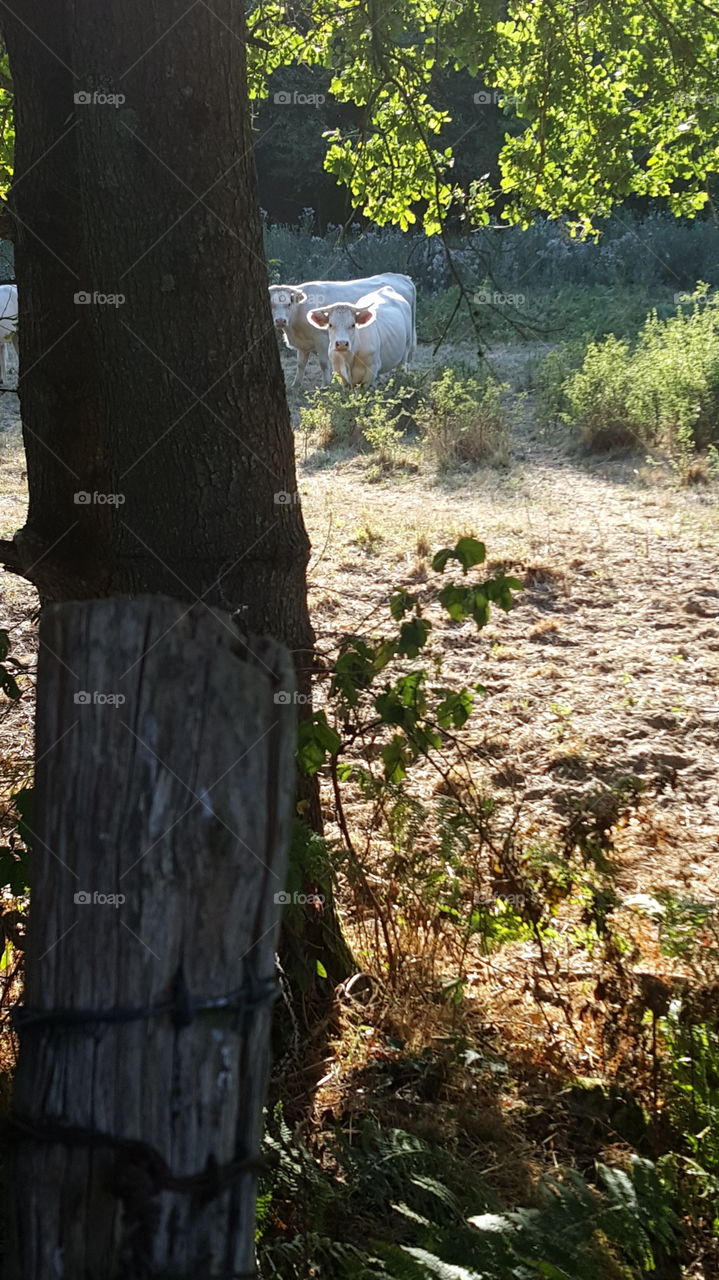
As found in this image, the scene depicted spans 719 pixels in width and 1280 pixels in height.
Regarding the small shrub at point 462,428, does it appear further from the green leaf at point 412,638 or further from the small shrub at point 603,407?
the green leaf at point 412,638

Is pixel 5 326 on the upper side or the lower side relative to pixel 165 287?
upper

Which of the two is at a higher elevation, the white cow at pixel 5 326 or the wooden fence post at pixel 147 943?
the white cow at pixel 5 326

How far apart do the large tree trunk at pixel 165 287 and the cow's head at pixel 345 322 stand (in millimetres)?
12225

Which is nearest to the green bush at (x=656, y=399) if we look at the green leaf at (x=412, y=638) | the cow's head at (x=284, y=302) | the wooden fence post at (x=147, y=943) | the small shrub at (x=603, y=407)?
the small shrub at (x=603, y=407)

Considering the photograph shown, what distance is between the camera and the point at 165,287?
291 cm

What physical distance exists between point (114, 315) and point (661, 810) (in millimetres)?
3314

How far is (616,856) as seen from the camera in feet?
13.6

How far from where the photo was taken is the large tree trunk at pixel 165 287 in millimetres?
2832

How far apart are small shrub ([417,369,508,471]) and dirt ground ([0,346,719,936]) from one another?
0.29 meters

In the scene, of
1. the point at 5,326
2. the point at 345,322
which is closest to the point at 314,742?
the point at 345,322

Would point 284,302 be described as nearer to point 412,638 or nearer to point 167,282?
point 167,282

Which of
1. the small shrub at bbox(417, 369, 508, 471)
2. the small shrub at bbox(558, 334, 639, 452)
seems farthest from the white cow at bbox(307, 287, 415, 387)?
the small shrub at bbox(558, 334, 639, 452)

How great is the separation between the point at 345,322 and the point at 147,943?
14707 millimetres

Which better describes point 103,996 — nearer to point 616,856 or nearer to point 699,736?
point 616,856
